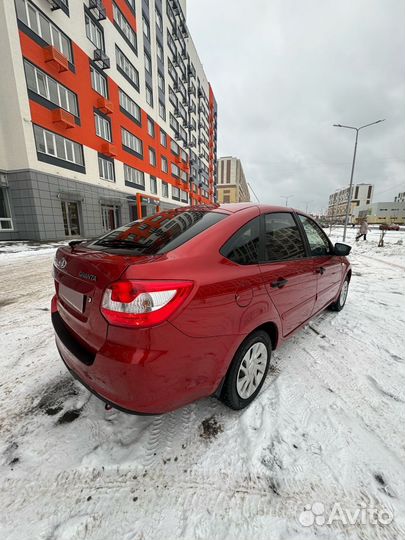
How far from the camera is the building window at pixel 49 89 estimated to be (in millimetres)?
12695

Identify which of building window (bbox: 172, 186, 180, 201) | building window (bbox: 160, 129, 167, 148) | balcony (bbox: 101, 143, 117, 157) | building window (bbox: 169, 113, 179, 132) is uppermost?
building window (bbox: 169, 113, 179, 132)

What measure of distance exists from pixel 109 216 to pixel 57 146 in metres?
6.48

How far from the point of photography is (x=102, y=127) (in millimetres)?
18328

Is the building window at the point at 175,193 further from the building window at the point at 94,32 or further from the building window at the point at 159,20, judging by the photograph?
the building window at the point at 94,32

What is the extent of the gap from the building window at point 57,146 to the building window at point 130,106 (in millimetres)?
7642

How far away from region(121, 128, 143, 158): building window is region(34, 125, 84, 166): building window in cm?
606

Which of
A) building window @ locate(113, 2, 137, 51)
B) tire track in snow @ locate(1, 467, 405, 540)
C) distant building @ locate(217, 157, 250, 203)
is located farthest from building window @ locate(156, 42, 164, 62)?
Answer: distant building @ locate(217, 157, 250, 203)

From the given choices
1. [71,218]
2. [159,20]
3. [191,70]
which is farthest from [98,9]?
Result: [191,70]

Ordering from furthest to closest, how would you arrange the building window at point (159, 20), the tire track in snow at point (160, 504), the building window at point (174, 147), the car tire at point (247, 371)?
the building window at point (174, 147) → the building window at point (159, 20) → the car tire at point (247, 371) → the tire track in snow at point (160, 504)

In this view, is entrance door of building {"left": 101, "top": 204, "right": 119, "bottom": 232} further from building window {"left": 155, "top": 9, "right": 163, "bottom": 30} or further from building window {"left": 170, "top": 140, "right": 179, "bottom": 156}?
building window {"left": 155, "top": 9, "right": 163, "bottom": 30}

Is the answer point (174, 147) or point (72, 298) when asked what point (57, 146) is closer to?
point (72, 298)

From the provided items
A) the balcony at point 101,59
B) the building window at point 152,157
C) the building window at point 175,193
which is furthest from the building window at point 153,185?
the balcony at point 101,59

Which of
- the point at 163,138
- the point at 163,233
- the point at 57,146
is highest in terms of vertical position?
the point at 163,138

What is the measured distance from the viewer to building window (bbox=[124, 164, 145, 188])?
21641 mm
